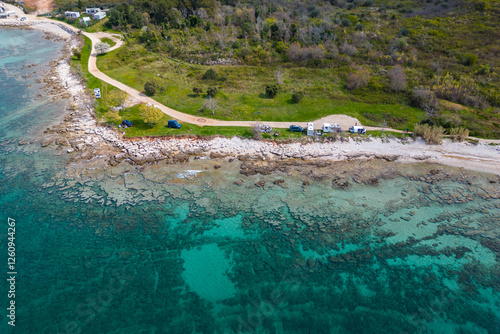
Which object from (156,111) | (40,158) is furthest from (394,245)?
(40,158)

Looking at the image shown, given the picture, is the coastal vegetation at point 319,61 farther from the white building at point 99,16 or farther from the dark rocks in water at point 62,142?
the dark rocks in water at point 62,142

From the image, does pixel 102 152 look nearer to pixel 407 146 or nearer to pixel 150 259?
pixel 150 259

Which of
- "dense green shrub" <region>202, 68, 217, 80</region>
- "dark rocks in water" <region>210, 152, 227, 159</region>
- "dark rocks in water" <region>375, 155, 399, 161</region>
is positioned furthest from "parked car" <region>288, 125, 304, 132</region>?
"dense green shrub" <region>202, 68, 217, 80</region>

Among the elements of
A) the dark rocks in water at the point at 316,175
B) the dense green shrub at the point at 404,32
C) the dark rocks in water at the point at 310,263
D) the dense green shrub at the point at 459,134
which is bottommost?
the dark rocks in water at the point at 310,263

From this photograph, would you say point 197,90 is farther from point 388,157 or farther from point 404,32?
point 404,32

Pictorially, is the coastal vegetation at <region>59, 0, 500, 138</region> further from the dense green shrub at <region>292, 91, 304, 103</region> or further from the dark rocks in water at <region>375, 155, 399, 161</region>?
the dark rocks in water at <region>375, 155, 399, 161</region>

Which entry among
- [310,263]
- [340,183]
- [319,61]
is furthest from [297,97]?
[310,263]

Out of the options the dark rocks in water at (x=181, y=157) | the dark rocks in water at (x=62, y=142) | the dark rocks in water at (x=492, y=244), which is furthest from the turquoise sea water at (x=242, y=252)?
the dark rocks in water at (x=62, y=142)
